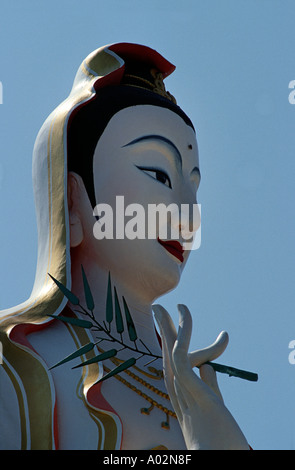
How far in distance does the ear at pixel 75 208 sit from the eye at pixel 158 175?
1.33ft

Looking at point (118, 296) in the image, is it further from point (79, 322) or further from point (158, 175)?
point (79, 322)

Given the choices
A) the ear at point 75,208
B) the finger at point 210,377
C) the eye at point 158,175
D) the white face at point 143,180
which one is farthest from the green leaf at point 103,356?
the eye at point 158,175

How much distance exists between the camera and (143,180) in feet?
23.7

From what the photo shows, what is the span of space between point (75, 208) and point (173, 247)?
656mm

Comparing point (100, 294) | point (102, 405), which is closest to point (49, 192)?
point (100, 294)

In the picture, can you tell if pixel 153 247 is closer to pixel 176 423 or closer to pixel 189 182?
pixel 189 182

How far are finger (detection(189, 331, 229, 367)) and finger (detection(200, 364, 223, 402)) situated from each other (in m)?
0.05

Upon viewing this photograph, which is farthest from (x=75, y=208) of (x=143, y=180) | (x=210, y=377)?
(x=210, y=377)

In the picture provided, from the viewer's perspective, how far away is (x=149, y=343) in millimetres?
7199

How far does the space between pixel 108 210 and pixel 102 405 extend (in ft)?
4.46

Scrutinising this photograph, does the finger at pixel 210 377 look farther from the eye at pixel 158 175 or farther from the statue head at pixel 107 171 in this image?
the eye at pixel 158 175

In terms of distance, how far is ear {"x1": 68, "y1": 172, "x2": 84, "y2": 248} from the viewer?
23.7 feet

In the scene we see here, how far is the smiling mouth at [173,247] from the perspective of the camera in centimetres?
723

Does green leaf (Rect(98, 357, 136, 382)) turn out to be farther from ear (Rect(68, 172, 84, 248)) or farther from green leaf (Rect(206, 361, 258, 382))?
ear (Rect(68, 172, 84, 248))
